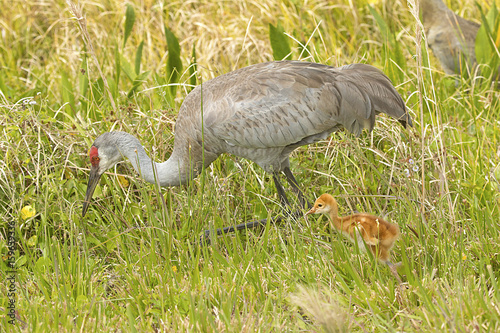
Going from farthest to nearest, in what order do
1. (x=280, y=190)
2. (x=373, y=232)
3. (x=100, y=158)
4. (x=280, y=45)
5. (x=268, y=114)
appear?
(x=280, y=45) → (x=280, y=190) → (x=100, y=158) → (x=268, y=114) → (x=373, y=232)

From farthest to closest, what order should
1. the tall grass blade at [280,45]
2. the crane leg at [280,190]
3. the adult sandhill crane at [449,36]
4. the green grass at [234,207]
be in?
Answer: the adult sandhill crane at [449,36] → the tall grass blade at [280,45] → the crane leg at [280,190] → the green grass at [234,207]

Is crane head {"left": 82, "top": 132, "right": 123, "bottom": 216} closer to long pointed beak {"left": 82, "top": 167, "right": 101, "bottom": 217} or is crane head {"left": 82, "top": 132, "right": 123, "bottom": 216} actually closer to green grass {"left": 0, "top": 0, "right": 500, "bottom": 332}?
long pointed beak {"left": 82, "top": 167, "right": 101, "bottom": 217}

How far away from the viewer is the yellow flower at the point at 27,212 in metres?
→ 3.66

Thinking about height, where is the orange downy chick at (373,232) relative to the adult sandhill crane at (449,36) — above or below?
below

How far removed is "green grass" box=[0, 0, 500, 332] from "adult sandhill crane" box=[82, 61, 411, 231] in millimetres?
176

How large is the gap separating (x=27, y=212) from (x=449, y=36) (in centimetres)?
381

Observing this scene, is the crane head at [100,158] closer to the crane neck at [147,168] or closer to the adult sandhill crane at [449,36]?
the crane neck at [147,168]

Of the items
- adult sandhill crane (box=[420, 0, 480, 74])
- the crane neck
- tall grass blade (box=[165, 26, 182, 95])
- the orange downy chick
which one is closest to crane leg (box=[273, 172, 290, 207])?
the crane neck

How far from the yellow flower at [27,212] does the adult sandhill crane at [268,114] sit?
1.01 ft

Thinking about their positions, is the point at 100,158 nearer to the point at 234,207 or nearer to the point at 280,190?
the point at 234,207

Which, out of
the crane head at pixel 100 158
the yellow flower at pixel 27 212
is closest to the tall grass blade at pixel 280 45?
the crane head at pixel 100 158

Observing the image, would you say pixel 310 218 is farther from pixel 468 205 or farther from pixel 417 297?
pixel 417 297

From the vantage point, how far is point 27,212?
144 inches

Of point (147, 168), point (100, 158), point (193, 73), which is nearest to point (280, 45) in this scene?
point (193, 73)
